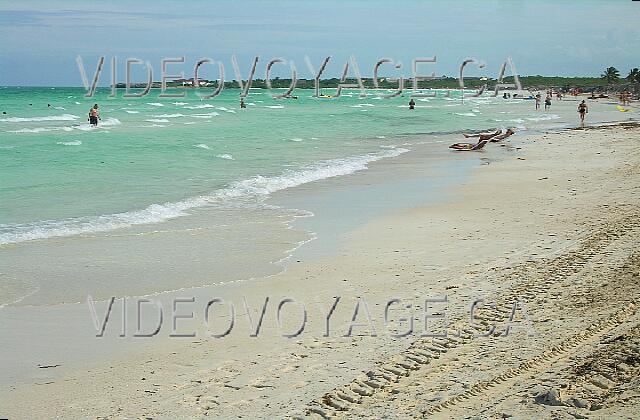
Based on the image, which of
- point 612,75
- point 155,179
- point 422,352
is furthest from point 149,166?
point 612,75

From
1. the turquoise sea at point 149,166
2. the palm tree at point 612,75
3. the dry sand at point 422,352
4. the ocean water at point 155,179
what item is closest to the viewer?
the dry sand at point 422,352

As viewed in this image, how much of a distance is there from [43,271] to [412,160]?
49.2 feet

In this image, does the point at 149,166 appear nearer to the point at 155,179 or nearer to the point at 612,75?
the point at 155,179

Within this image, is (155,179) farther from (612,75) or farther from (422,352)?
(612,75)

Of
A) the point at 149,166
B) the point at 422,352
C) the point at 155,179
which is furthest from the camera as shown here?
the point at 149,166

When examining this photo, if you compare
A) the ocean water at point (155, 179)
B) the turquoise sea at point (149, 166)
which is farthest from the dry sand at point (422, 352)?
the turquoise sea at point (149, 166)

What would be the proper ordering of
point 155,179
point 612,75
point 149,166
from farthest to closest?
point 612,75
point 149,166
point 155,179

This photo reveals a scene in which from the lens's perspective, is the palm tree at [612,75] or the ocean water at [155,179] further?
the palm tree at [612,75]

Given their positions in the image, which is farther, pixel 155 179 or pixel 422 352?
pixel 155 179

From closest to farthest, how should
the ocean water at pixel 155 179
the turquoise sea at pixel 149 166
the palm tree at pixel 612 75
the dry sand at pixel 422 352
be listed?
the dry sand at pixel 422 352
the ocean water at pixel 155 179
the turquoise sea at pixel 149 166
the palm tree at pixel 612 75

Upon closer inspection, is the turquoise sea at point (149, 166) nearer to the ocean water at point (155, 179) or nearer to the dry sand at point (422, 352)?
the ocean water at point (155, 179)

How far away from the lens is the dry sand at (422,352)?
14.8 ft

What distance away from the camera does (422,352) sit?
17.6ft

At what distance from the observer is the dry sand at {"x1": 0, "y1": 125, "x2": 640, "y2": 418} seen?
452cm
